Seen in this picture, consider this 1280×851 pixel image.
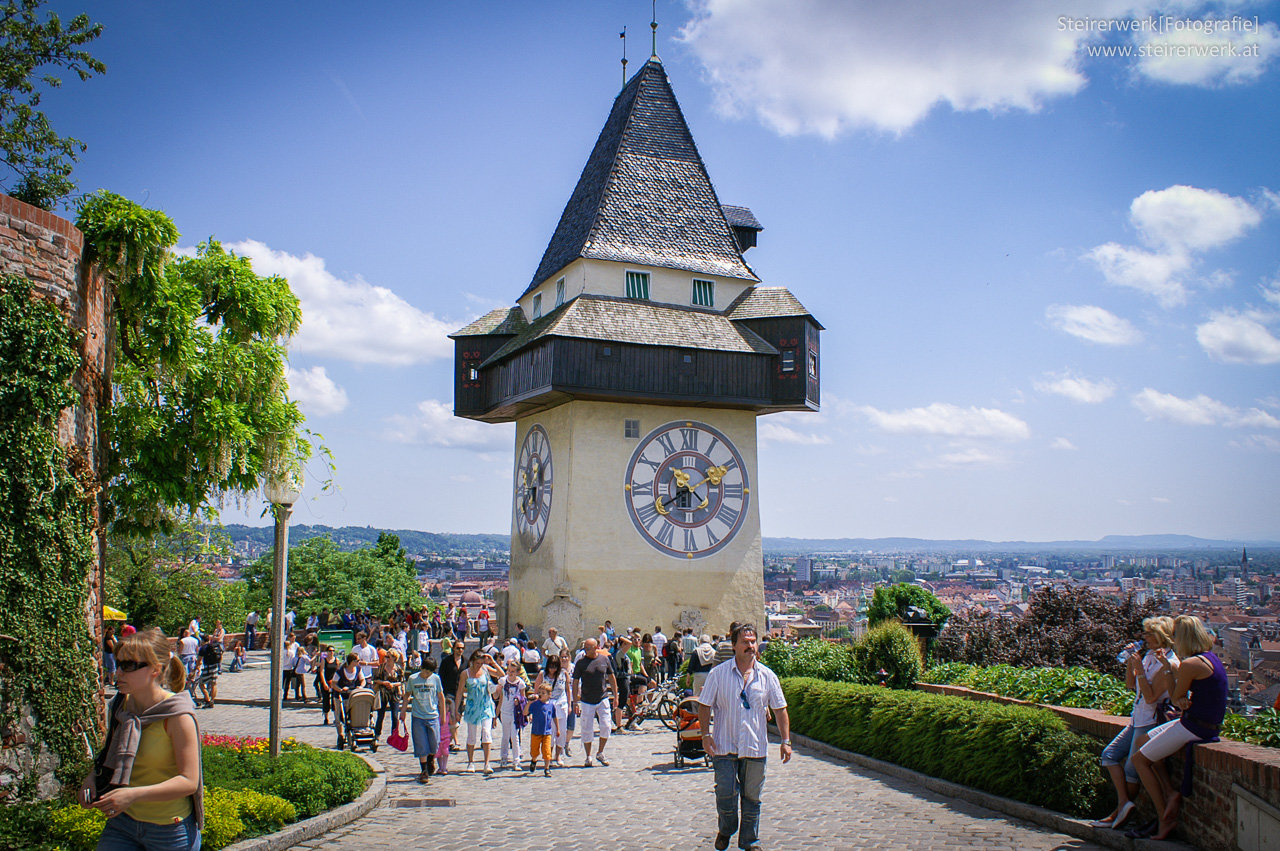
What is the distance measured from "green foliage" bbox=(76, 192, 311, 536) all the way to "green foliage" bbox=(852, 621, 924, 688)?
9.98 metres

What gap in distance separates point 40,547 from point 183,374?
15.8 ft

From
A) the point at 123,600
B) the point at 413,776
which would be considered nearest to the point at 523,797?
the point at 413,776

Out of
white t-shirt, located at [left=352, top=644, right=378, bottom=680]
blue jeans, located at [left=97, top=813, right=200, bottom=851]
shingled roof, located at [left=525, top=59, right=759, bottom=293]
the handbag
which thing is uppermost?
shingled roof, located at [left=525, top=59, right=759, bottom=293]

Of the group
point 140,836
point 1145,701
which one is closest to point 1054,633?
point 1145,701

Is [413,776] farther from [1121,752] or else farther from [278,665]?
Answer: [1121,752]

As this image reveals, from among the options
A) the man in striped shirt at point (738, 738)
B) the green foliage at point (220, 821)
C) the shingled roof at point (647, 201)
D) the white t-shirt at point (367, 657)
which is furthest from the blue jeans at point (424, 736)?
the shingled roof at point (647, 201)

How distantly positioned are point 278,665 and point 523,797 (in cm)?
321

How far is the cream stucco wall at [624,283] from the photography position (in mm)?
28672

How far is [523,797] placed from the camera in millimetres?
11164

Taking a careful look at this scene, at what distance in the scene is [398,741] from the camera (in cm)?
1486

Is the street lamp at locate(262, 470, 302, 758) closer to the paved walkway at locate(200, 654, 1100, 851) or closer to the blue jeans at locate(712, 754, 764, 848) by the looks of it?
the paved walkway at locate(200, 654, 1100, 851)

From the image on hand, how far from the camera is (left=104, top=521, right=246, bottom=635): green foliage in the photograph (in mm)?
33188

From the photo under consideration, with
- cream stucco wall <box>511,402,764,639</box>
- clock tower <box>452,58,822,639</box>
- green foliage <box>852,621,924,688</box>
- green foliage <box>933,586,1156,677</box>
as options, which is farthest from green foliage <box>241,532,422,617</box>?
green foliage <box>852,621,924,688</box>

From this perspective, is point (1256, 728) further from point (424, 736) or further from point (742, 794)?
point (424, 736)
